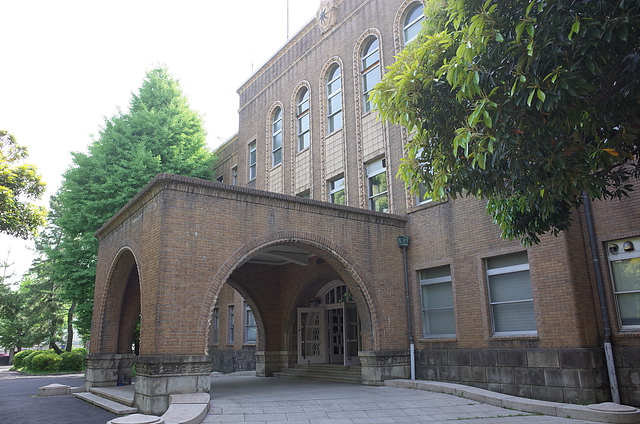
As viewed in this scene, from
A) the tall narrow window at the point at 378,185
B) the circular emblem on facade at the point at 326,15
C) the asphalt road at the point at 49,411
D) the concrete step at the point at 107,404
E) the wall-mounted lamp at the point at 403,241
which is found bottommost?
the asphalt road at the point at 49,411

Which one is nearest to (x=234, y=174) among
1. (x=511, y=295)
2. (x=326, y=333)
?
(x=326, y=333)

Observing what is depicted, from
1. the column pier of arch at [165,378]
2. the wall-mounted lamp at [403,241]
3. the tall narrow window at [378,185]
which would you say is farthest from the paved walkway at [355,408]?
the tall narrow window at [378,185]

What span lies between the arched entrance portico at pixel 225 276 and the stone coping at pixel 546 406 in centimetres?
187

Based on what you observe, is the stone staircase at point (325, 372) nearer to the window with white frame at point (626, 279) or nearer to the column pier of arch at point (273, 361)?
the column pier of arch at point (273, 361)

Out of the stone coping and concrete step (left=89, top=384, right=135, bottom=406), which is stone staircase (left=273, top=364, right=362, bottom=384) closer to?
the stone coping

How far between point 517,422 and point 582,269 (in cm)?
370

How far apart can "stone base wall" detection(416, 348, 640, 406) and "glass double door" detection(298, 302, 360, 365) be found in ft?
15.1

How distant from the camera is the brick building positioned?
9633 mm

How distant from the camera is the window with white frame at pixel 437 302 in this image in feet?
41.3

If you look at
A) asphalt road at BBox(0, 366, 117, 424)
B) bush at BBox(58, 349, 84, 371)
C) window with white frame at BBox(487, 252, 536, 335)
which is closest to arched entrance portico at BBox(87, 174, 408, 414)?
asphalt road at BBox(0, 366, 117, 424)

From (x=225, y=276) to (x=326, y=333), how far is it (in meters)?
7.29

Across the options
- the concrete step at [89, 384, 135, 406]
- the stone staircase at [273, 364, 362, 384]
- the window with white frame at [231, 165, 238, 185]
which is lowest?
the concrete step at [89, 384, 135, 406]

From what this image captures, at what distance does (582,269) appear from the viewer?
10094mm

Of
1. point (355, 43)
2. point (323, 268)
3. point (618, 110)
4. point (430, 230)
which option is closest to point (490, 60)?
point (618, 110)
